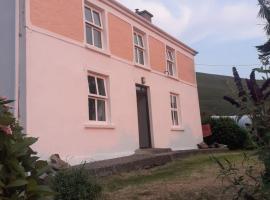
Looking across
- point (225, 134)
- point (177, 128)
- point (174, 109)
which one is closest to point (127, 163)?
point (177, 128)

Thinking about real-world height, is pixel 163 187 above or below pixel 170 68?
below

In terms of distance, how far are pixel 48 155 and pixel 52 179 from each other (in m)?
4.47

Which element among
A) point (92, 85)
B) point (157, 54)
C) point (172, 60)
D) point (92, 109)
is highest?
point (172, 60)

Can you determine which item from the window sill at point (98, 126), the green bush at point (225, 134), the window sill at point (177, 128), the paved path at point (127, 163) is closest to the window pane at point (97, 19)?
the window sill at point (98, 126)

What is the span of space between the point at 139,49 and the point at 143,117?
2.81m

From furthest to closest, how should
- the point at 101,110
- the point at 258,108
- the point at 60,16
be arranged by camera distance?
the point at 101,110 < the point at 60,16 < the point at 258,108

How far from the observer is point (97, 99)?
13.7m

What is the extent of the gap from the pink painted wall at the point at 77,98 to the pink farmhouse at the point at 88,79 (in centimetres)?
3

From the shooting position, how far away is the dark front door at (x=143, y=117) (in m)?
16.9

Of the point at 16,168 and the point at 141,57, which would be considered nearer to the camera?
the point at 16,168

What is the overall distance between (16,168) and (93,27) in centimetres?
1219

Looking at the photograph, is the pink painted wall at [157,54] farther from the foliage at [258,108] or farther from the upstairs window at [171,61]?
the foliage at [258,108]

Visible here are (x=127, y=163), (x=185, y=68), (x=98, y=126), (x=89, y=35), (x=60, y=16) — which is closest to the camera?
(x=127, y=163)

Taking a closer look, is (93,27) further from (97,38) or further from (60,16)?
(60,16)
